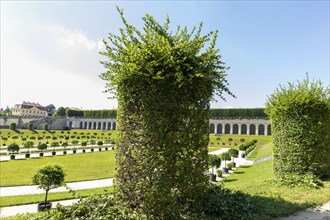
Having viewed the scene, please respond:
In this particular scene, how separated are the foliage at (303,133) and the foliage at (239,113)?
3008 inches

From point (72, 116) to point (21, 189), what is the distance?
112502 mm

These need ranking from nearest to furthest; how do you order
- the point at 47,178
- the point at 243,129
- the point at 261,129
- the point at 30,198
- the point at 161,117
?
the point at 161,117, the point at 47,178, the point at 30,198, the point at 261,129, the point at 243,129

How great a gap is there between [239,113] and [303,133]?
263 ft

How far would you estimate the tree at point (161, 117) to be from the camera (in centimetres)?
604

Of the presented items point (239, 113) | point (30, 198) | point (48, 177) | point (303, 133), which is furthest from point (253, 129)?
point (48, 177)

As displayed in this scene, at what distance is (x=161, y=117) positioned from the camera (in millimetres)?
6133

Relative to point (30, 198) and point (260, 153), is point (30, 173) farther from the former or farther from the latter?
point (260, 153)

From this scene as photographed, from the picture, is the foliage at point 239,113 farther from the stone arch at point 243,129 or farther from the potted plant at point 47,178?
the potted plant at point 47,178

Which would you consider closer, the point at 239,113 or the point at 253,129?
the point at 253,129

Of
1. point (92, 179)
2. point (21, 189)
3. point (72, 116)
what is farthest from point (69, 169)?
A: point (72, 116)

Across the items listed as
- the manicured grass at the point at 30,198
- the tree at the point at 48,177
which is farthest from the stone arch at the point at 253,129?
the tree at the point at 48,177

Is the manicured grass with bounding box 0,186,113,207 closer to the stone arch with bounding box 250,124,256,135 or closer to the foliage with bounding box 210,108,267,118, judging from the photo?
the foliage with bounding box 210,108,267,118

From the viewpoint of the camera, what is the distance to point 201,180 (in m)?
6.69

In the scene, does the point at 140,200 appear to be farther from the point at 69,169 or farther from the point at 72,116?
the point at 72,116
